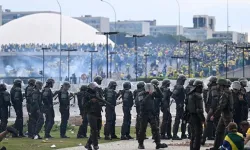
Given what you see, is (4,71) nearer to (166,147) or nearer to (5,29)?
(5,29)

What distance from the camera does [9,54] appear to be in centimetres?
13488

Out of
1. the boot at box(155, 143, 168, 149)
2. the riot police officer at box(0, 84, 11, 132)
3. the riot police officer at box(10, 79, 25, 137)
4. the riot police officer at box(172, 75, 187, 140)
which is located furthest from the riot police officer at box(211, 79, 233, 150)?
the riot police officer at box(10, 79, 25, 137)

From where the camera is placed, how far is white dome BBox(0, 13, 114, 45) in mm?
150125

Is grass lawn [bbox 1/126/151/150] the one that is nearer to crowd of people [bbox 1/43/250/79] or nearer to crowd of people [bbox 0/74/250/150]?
crowd of people [bbox 0/74/250/150]

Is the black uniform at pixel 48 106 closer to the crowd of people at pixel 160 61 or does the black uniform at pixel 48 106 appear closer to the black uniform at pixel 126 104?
the black uniform at pixel 126 104

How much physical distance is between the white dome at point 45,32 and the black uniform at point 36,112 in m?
113

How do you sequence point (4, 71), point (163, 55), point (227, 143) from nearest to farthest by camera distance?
point (227, 143) → point (163, 55) → point (4, 71)

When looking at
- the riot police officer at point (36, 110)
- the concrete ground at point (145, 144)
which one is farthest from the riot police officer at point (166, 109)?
the riot police officer at point (36, 110)

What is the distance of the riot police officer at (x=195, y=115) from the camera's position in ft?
86.4

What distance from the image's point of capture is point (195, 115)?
86.8ft

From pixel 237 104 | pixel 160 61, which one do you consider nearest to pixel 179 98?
pixel 237 104

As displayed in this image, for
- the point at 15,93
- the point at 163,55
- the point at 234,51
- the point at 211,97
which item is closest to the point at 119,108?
the point at 15,93

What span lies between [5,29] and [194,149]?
131m

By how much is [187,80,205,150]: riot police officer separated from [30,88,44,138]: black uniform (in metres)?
8.25
